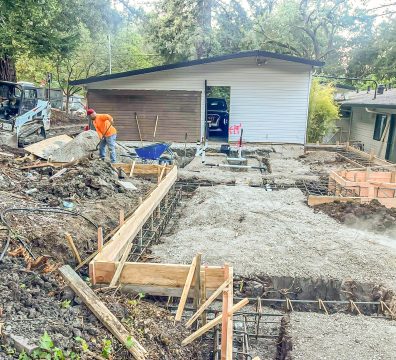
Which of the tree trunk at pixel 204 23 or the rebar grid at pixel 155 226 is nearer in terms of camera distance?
the rebar grid at pixel 155 226

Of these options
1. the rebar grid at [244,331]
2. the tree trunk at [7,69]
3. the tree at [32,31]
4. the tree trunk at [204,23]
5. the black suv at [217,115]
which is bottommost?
the rebar grid at [244,331]

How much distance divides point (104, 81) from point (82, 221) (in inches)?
494

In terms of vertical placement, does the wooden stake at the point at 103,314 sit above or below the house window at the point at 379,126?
below

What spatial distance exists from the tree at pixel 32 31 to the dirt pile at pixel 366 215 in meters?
11.8

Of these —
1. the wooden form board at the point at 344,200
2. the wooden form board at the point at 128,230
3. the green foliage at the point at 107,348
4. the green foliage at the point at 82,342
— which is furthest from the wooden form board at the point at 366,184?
the green foliage at the point at 82,342

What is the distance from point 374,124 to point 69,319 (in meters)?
19.0

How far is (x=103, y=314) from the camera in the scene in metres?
3.55

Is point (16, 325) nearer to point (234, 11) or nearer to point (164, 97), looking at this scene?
point (164, 97)

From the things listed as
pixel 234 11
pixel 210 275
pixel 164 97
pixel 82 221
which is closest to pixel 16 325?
pixel 210 275

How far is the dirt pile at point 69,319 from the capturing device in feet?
10.5

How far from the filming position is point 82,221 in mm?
6441

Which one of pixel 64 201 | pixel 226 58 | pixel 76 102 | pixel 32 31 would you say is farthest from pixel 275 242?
pixel 76 102

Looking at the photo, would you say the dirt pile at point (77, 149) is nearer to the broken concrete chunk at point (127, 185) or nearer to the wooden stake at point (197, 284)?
the broken concrete chunk at point (127, 185)

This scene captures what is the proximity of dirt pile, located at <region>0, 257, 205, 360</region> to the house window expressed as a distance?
16.7m
